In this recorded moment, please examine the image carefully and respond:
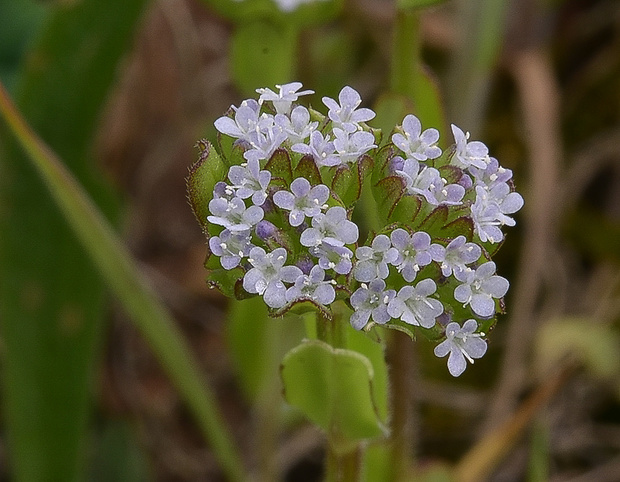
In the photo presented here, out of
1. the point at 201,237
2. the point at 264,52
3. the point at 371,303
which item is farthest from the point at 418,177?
the point at 201,237

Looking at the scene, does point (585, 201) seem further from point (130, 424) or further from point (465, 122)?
point (130, 424)

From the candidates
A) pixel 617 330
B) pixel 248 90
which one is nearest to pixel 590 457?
pixel 617 330

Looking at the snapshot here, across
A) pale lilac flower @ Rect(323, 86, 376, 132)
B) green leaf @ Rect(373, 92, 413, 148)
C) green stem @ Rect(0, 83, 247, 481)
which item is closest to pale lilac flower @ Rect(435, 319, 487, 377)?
pale lilac flower @ Rect(323, 86, 376, 132)

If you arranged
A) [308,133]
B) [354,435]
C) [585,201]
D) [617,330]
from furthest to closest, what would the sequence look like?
[585,201]
[617,330]
[354,435]
[308,133]

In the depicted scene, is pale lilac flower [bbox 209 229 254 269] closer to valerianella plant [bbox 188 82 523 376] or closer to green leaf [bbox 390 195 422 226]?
valerianella plant [bbox 188 82 523 376]

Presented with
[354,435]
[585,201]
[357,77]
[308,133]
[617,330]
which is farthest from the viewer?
[357,77]

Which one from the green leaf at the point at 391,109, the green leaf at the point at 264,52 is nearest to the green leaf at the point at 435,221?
the green leaf at the point at 391,109
